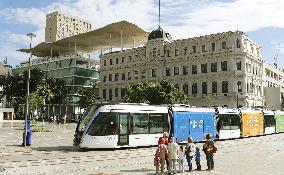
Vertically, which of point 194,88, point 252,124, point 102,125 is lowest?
point 252,124

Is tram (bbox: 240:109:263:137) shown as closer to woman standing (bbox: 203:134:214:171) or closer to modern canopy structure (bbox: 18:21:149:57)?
woman standing (bbox: 203:134:214:171)

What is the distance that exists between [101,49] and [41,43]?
63.4ft

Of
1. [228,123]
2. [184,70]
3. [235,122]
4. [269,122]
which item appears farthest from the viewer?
[184,70]

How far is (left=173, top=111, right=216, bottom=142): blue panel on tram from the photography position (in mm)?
28812

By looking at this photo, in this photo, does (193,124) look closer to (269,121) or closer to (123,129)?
(123,129)

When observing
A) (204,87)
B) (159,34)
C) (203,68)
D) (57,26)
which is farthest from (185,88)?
(57,26)

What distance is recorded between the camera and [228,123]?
35.8 meters

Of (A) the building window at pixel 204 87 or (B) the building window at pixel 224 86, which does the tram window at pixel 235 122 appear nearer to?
(B) the building window at pixel 224 86

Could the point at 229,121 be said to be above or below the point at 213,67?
below

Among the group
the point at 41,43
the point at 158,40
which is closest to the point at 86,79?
the point at 41,43

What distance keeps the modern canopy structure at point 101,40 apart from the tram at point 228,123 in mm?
52467

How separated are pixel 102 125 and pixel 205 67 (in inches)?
2071

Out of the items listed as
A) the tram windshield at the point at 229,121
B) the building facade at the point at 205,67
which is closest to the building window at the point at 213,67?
the building facade at the point at 205,67

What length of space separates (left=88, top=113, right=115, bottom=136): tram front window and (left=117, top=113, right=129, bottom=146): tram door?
22.5 inches
